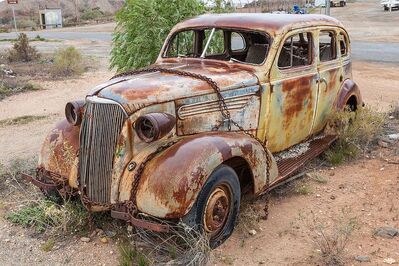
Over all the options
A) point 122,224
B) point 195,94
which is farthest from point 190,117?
point 122,224

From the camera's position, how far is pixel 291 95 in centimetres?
523

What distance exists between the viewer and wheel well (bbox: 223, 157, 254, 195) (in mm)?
4281

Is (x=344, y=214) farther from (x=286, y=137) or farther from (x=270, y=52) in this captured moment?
(x=270, y=52)

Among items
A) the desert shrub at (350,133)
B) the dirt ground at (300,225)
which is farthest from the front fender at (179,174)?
the desert shrub at (350,133)

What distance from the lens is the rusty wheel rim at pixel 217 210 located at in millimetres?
3934

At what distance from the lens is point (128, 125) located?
3.83 metres

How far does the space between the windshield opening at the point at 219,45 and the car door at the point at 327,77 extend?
33.2 inches

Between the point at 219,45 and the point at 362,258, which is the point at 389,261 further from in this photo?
the point at 219,45

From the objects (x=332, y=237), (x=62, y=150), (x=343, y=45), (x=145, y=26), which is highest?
(x=145, y=26)

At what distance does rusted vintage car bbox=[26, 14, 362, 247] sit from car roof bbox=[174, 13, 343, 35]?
0.05ft

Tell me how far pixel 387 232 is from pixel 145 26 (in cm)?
494

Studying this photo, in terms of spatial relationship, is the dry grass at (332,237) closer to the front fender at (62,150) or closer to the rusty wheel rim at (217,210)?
the rusty wheel rim at (217,210)

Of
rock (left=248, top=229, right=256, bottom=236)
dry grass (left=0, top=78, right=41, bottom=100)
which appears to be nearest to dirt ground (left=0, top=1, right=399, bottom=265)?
rock (left=248, top=229, right=256, bottom=236)

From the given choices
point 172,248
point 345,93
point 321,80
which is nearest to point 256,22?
point 321,80
